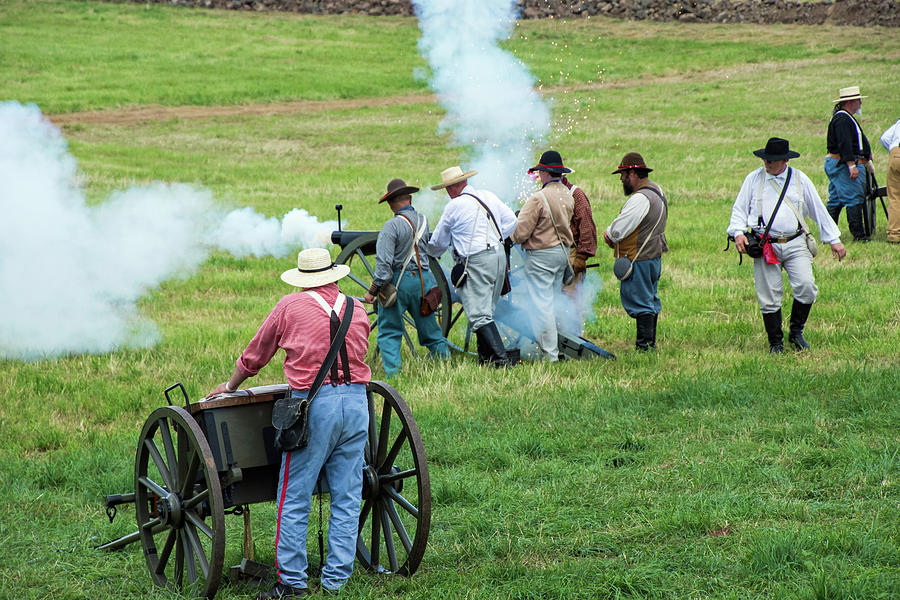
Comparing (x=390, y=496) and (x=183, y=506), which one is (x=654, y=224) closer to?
(x=390, y=496)

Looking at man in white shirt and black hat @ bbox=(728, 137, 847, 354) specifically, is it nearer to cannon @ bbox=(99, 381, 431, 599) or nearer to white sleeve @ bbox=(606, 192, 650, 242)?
white sleeve @ bbox=(606, 192, 650, 242)

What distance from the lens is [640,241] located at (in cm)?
942

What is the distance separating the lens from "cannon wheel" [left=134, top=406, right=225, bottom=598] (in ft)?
15.5

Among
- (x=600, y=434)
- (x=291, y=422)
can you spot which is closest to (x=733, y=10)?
(x=600, y=434)

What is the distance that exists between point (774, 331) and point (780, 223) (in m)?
Answer: 1.08

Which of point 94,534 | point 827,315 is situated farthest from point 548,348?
point 94,534

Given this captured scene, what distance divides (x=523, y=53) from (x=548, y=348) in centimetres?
2701

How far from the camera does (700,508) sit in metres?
5.80

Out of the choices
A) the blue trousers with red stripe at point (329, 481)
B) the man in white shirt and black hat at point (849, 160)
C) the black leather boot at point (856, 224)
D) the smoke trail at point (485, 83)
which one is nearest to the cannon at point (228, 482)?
the blue trousers with red stripe at point (329, 481)

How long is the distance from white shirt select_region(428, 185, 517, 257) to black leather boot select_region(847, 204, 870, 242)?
7198 millimetres

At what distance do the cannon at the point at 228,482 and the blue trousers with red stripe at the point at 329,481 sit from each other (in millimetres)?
174

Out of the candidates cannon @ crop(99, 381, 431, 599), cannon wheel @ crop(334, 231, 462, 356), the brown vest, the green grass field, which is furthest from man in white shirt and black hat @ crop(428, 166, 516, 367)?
cannon @ crop(99, 381, 431, 599)

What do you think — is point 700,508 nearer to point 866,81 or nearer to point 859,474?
point 859,474

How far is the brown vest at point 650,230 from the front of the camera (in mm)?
9352
